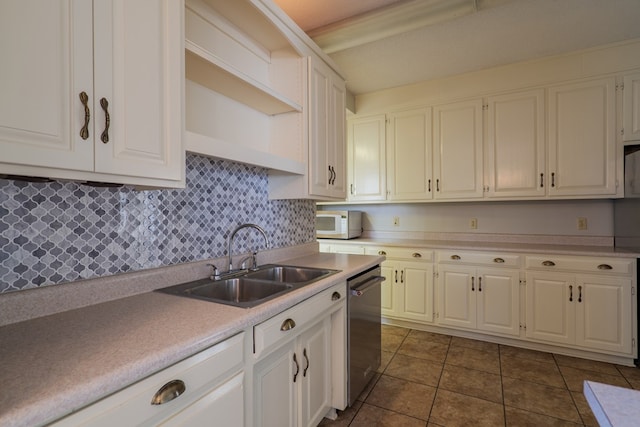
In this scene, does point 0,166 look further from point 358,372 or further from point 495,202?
point 495,202

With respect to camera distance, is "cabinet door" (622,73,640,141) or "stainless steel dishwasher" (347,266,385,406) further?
"cabinet door" (622,73,640,141)

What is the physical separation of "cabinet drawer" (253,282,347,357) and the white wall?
2205 mm

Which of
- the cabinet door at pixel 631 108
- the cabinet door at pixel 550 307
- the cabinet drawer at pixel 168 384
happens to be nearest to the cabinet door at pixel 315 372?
the cabinet drawer at pixel 168 384

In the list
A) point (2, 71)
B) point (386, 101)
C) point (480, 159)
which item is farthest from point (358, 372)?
point (386, 101)

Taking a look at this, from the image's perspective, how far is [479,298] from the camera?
2.80 meters

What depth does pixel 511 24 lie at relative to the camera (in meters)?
2.28

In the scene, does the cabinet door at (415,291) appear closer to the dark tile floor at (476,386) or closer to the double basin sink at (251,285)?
the dark tile floor at (476,386)

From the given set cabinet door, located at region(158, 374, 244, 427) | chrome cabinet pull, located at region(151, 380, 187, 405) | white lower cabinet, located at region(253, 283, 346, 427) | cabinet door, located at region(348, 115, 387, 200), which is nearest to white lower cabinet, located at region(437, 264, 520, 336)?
cabinet door, located at region(348, 115, 387, 200)

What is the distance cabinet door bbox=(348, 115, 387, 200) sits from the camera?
11.5ft

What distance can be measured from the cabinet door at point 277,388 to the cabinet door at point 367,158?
2.47 metres

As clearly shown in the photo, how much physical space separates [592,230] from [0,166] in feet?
13.0

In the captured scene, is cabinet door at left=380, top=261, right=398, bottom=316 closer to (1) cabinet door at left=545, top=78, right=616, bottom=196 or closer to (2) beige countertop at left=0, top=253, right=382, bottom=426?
(1) cabinet door at left=545, top=78, right=616, bottom=196

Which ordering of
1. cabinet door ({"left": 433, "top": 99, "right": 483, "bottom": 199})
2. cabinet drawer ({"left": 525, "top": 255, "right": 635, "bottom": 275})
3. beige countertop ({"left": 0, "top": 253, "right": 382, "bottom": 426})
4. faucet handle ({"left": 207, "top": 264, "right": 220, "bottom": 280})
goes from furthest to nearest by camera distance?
1. cabinet door ({"left": 433, "top": 99, "right": 483, "bottom": 199})
2. cabinet drawer ({"left": 525, "top": 255, "right": 635, "bottom": 275})
3. faucet handle ({"left": 207, "top": 264, "right": 220, "bottom": 280})
4. beige countertop ({"left": 0, "top": 253, "right": 382, "bottom": 426})

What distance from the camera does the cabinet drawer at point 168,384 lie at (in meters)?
0.64
